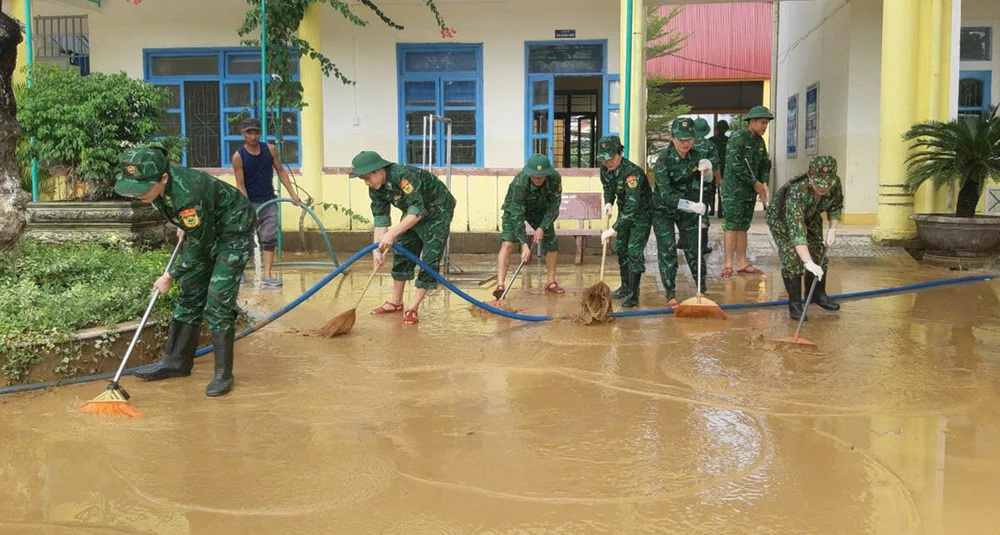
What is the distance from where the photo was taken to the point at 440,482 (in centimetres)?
372

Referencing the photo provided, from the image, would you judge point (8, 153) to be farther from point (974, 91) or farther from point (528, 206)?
point (974, 91)

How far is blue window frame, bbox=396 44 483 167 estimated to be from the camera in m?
12.2

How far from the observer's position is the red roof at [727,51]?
920 inches

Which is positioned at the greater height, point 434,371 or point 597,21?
point 597,21

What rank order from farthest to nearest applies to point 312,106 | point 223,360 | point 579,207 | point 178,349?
point 312,106 → point 579,207 → point 178,349 → point 223,360

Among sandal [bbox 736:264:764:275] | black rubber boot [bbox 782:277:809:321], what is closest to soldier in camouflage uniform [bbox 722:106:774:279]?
sandal [bbox 736:264:764:275]

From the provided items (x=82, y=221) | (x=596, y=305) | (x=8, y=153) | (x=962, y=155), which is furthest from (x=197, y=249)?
(x=962, y=155)

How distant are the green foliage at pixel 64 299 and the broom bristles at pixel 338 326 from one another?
3.56ft

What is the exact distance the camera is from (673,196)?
25.5 feet

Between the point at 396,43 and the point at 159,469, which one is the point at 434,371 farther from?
the point at 396,43

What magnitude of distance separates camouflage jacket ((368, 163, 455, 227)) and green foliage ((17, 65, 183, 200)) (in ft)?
8.63

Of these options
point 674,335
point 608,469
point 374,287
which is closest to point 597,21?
point 374,287

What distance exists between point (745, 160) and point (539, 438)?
5.71 meters

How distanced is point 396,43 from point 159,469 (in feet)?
30.4
